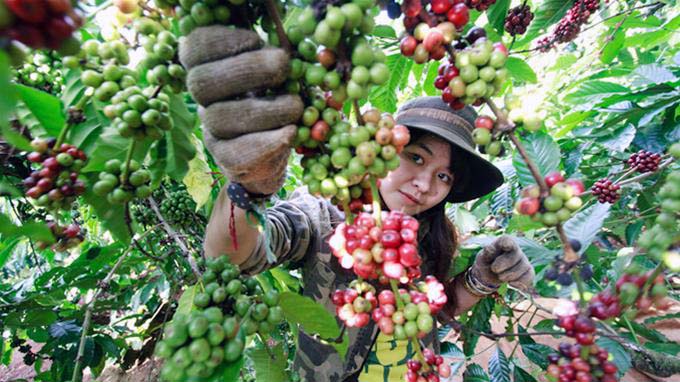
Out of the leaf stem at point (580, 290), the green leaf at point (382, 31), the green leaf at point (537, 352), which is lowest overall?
the green leaf at point (537, 352)

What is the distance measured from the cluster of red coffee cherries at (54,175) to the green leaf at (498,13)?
65.2 inches

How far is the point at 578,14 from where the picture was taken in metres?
2.42

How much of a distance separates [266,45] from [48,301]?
7.36 feet

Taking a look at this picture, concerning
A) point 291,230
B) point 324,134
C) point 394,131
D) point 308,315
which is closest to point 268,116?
point 324,134

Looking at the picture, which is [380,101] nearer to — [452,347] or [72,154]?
[72,154]

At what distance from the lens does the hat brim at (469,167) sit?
1953 millimetres

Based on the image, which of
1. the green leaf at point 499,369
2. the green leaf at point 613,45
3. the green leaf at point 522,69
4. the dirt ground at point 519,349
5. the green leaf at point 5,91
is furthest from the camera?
the dirt ground at point 519,349

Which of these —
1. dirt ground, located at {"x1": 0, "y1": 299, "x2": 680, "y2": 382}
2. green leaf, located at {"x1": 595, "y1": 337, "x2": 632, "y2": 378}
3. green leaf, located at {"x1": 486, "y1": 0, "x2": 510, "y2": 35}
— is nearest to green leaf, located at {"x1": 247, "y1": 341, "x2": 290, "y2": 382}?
green leaf, located at {"x1": 595, "y1": 337, "x2": 632, "y2": 378}

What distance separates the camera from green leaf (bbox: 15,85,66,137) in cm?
98

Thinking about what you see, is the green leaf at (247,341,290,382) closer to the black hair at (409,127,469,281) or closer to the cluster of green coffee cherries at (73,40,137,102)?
the cluster of green coffee cherries at (73,40,137,102)

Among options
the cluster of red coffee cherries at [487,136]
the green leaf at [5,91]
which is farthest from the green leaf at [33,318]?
the cluster of red coffee cherries at [487,136]

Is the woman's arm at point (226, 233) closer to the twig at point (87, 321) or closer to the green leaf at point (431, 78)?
the twig at point (87, 321)

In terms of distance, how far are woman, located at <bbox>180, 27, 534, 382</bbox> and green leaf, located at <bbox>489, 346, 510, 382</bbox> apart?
0.39 m

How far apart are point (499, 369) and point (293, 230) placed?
1.69m
